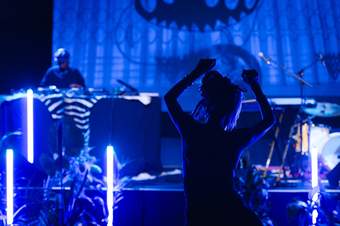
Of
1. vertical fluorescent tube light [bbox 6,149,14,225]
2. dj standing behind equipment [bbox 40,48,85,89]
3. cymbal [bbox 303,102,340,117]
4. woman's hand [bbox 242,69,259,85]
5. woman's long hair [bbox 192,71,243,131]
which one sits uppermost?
dj standing behind equipment [bbox 40,48,85,89]

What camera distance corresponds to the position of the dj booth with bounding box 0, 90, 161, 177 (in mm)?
7660

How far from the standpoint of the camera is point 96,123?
8008mm

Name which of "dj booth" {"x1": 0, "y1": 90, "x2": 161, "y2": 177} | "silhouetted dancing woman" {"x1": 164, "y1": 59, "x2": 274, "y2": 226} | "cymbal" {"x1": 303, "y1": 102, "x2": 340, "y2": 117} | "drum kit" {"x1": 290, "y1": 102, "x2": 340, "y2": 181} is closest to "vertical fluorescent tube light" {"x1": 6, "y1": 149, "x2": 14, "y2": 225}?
"silhouetted dancing woman" {"x1": 164, "y1": 59, "x2": 274, "y2": 226}

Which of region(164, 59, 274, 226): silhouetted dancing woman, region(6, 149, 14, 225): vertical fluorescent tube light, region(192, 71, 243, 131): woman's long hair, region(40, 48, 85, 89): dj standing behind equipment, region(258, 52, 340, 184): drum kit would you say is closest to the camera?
region(164, 59, 274, 226): silhouetted dancing woman

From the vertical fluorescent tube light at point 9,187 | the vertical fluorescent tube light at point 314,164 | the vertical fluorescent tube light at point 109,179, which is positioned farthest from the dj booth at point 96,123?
the vertical fluorescent tube light at point 314,164

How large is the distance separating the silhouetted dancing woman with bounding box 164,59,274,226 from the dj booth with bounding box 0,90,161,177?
4.55 m

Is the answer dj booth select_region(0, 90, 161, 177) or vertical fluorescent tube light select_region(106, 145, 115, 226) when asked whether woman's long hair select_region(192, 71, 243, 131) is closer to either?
vertical fluorescent tube light select_region(106, 145, 115, 226)

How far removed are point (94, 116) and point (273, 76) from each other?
2668 mm

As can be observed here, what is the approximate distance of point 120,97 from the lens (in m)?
7.87

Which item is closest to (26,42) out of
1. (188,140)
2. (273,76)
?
(273,76)

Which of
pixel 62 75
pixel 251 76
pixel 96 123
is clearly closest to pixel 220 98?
pixel 251 76

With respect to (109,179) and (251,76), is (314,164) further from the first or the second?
(251,76)

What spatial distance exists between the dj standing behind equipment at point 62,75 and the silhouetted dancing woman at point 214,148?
5.38m

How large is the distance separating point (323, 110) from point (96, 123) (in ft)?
9.33
